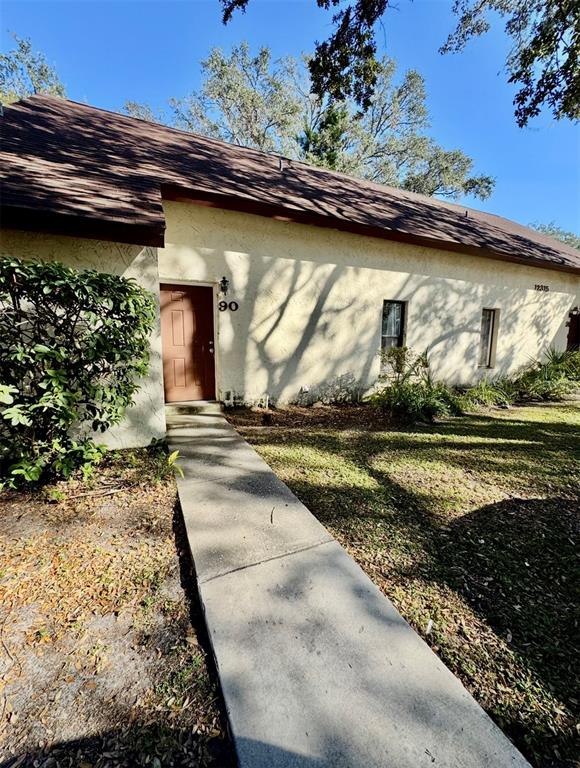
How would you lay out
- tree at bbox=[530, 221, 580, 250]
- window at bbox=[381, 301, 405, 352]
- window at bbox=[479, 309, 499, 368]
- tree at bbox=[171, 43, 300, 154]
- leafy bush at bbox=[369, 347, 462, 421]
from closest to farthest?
1. leafy bush at bbox=[369, 347, 462, 421]
2. window at bbox=[381, 301, 405, 352]
3. window at bbox=[479, 309, 499, 368]
4. tree at bbox=[171, 43, 300, 154]
5. tree at bbox=[530, 221, 580, 250]

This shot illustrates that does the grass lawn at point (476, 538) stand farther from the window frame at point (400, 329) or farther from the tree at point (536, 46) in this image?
the tree at point (536, 46)

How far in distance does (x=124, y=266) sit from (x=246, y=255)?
268 cm

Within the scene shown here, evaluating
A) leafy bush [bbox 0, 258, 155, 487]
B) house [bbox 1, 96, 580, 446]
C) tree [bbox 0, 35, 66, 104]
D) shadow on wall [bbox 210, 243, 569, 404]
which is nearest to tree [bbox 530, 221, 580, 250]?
house [bbox 1, 96, 580, 446]

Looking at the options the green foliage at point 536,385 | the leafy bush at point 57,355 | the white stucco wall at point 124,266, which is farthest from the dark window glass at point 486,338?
the leafy bush at point 57,355

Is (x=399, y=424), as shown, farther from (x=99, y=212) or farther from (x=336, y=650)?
(x=99, y=212)

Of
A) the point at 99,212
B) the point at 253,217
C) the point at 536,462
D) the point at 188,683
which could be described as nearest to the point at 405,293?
the point at 253,217

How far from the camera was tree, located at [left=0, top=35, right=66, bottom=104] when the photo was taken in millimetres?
19609

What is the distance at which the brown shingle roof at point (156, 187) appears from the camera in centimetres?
380

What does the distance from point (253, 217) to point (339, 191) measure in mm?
3699

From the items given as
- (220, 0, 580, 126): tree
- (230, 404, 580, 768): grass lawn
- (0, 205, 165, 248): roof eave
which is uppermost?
(220, 0, 580, 126): tree

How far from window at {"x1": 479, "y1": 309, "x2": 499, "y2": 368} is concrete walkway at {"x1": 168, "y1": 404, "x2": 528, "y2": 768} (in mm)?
9836

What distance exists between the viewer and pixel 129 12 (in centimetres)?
777

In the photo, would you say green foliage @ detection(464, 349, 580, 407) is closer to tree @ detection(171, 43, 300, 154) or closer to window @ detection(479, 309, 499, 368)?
window @ detection(479, 309, 499, 368)

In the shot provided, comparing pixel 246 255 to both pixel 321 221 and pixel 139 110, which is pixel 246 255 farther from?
pixel 139 110
